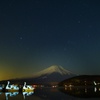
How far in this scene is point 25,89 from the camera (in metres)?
136

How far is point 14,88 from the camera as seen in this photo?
137375 mm

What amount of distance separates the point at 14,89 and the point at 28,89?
298 inches

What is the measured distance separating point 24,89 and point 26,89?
46.8 inches

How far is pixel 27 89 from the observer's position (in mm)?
135375

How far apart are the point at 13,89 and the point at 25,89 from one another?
6.55 metres

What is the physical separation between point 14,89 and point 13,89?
35.3 inches

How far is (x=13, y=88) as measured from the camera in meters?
138

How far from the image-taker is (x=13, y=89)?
13562 centimetres

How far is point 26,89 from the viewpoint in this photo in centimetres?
13525

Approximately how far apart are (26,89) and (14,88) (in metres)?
7.15

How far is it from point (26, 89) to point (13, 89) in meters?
7.13
